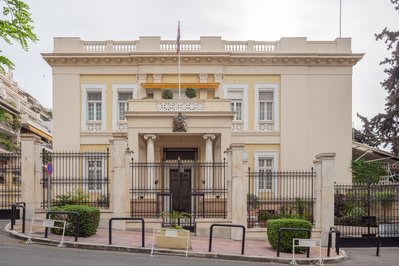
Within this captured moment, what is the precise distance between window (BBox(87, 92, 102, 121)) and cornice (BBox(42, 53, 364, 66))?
6.61 feet

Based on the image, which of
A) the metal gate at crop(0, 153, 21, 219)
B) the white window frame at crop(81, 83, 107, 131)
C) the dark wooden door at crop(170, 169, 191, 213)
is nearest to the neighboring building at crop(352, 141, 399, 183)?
the dark wooden door at crop(170, 169, 191, 213)

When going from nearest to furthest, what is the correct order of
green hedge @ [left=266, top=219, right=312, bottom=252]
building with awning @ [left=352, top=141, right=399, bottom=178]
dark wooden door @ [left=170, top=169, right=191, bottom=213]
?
green hedge @ [left=266, top=219, right=312, bottom=252] → dark wooden door @ [left=170, top=169, right=191, bottom=213] → building with awning @ [left=352, top=141, right=399, bottom=178]

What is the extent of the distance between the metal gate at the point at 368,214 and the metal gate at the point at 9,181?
1241 centimetres

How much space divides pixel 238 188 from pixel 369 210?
523 cm

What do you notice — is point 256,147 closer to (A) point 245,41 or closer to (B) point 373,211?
(A) point 245,41

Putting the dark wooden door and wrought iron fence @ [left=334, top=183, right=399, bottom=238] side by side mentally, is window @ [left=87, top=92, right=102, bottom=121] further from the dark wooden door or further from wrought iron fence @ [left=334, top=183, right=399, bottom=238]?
wrought iron fence @ [left=334, top=183, right=399, bottom=238]

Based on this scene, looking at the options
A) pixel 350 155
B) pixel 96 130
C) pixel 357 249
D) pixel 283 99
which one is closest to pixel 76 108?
pixel 96 130

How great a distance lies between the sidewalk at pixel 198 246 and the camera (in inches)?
607

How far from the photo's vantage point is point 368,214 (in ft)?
66.5

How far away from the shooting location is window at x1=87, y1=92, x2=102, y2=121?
34000mm

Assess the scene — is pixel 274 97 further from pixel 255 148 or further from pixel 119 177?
pixel 119 177

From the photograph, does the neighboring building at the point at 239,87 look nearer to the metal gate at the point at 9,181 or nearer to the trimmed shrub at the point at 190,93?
the trimmed shrub at the point at 190,93

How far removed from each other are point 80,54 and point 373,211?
64.3 feet

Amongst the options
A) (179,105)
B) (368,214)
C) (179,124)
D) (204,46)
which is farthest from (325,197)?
(204,46)
